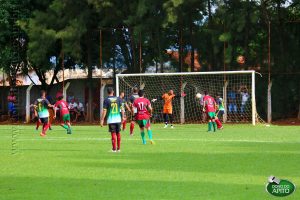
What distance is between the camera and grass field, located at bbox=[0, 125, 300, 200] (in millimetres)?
12812

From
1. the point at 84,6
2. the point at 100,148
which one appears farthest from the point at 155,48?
the point at 100,148

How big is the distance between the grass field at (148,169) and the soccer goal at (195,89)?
57.4ft

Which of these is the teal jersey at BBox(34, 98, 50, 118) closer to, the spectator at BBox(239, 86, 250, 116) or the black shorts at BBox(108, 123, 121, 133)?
the black shorts at BBox(108, 123, 121, 133)

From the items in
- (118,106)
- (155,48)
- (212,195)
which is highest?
(155,48)

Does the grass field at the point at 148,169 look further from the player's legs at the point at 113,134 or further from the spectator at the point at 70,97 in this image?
the spectator at the point at 70,97

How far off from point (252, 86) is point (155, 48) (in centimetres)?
839

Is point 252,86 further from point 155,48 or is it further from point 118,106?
point 118,106

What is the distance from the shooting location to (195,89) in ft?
155

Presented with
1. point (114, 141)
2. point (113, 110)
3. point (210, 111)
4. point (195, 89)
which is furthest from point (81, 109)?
point (114, 141)

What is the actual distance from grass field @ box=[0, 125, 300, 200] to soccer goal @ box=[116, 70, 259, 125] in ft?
57.4

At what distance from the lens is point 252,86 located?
42750mm

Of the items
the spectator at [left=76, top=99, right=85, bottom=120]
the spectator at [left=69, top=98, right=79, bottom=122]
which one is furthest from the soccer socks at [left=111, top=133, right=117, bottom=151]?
the spectator at [left=76, top=99, right=85, bottom=120]

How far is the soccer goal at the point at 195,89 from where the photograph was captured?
44381 millimetres

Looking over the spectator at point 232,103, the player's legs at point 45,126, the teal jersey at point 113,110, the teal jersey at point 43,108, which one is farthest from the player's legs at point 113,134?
the spectator at point 232,103
